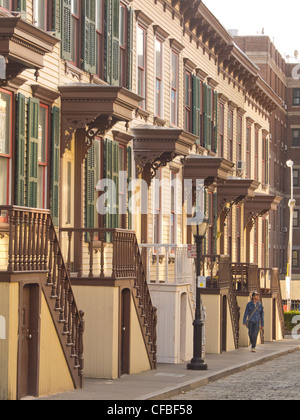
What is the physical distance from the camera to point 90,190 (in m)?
21.9

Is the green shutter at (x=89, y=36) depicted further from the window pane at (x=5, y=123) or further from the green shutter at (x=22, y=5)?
the window pane at (x=5, y=123)

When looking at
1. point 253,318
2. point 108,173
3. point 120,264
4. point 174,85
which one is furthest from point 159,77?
point 120,264

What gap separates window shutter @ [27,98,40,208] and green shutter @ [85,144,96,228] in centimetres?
315

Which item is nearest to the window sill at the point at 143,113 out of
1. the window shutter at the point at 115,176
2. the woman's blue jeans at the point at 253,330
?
the window shutter at the point at 115,176

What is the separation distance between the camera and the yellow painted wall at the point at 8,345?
14.8m

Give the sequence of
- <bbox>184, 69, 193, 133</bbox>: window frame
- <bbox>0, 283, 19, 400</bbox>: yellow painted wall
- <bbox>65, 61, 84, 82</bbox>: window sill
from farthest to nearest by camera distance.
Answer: <bbox>184, 69, 193, 133</bbox>: window frame
<bbox>65, 61, 84, 82</bbox>: window sill
<bbox>0, 283, 19, 400</bbox>: yellow painted wall

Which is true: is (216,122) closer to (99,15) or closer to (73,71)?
(99,15)

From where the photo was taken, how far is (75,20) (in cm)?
2155

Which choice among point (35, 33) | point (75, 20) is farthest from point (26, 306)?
point (75, 20)

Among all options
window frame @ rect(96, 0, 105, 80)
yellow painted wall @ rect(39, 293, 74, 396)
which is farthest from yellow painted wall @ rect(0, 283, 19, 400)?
window frame @ rect(96, 0, 105, 80)

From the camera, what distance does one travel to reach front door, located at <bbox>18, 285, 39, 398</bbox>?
618 inches

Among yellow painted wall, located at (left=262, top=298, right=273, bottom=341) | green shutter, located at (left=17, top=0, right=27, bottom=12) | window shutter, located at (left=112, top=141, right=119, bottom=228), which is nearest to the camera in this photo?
green shutter, located at (left=17, top=0, right=27, bottom=12)

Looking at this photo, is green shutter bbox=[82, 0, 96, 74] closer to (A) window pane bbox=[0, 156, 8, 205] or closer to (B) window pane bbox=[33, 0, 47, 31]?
(B) window pane bbox=[33, 0, 47, 31]
